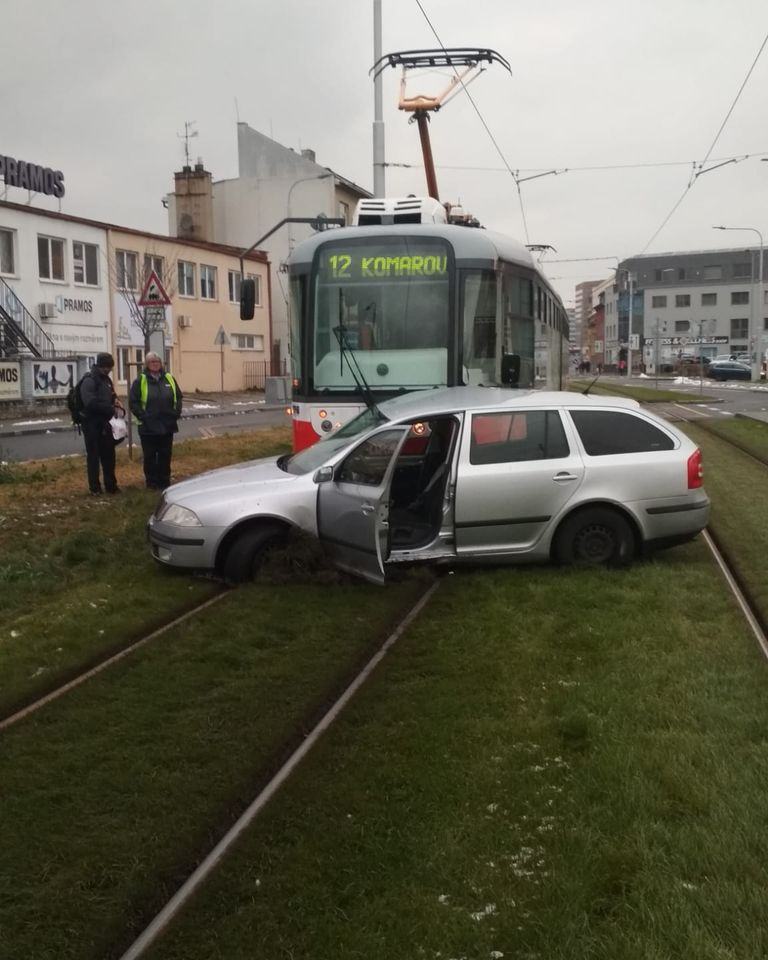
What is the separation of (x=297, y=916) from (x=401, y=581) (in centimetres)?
481

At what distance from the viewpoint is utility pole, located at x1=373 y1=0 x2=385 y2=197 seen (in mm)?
21312

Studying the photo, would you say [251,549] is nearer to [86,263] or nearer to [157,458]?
[157,458]

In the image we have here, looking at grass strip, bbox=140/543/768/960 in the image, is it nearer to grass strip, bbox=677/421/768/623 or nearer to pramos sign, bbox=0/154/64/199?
grass strip, bbox=677/421/768/623

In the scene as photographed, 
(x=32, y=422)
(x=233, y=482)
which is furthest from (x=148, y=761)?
(x=32, y=422)

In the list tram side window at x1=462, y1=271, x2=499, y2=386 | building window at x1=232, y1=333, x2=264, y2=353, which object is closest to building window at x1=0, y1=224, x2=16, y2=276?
building window at x1=232, y1=333, x2=264, y2=353

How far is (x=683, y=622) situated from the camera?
253 inches

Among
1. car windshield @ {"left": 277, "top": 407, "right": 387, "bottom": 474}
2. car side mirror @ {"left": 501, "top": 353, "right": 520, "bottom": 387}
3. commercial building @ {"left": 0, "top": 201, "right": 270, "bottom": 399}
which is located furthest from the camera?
commercial building @ {"left": 0, "top": 201, "right": 270, "bottom": 399}

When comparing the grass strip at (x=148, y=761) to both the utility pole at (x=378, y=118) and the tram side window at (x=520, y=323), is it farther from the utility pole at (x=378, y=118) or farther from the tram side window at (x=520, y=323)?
the utility pole at (x=378, y=118)

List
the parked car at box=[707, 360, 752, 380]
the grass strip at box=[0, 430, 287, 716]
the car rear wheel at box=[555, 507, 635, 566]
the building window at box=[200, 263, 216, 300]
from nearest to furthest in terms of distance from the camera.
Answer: the grass strip at box=[0, 430, 287, 716], the car rear wheel at box=[555, 507, 635, 566], the building window at box=[200, 263, 216, 300], the parked car at box=[707, 360, 752, 380]

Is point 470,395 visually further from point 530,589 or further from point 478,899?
point 478,899

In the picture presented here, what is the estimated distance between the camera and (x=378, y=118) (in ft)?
70.8

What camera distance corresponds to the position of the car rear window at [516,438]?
8055 mm

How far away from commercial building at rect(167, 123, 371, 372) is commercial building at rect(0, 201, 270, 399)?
5636mm

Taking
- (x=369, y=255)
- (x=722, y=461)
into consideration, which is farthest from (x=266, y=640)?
(x=722, y=461)
